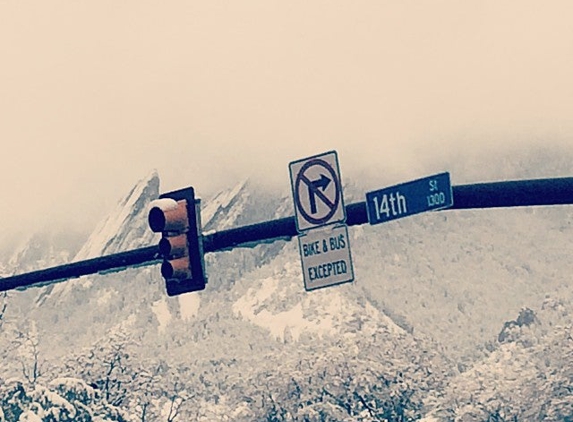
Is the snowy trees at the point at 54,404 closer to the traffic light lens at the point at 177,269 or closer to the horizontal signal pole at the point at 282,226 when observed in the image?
the horizontal signal pole at the point at 282,226

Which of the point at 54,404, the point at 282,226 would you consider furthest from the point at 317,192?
the point at 54,404

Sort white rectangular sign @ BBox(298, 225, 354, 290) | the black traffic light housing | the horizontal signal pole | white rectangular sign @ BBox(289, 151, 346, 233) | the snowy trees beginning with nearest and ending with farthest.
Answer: the horizontal signal pole
white rectangular sign @ BBox(289, 151, 346, 233)
white rectangular sign @ BBox(298, 225, 354, 290)
the black traffic light housing
the snowy trees

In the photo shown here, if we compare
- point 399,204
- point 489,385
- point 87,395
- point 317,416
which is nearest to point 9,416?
point 87,395

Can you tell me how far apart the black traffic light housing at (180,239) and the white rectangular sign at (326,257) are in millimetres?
1179

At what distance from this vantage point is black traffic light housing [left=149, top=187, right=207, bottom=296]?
17.2 meters

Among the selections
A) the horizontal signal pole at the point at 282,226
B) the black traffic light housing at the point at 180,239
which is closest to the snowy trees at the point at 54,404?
the horizontal signal pole at the point at 282,226

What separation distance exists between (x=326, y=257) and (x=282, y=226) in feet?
1.74

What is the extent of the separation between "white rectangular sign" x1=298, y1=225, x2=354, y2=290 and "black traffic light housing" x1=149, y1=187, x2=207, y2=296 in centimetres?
118

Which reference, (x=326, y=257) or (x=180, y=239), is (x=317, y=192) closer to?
(x=326, y=257)

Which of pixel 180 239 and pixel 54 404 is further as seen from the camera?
pixel 54 404

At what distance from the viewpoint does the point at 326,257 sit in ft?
54.2

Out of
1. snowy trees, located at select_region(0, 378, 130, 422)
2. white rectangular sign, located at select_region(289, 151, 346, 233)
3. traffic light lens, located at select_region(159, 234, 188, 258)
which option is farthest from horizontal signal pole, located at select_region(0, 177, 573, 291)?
snowy trees, located at select_region(0, 378, 130, 422)

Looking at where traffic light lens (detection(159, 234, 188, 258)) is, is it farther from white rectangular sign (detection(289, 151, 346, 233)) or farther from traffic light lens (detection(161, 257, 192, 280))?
white rectangular sign (detection(289, 151, 346, 233))

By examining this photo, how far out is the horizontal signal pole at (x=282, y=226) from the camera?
1434 centimetres
